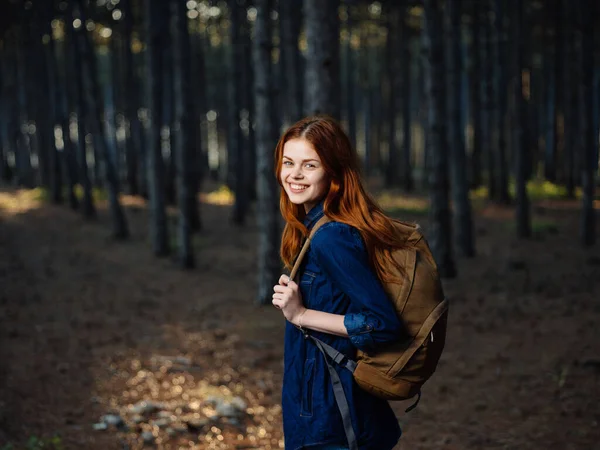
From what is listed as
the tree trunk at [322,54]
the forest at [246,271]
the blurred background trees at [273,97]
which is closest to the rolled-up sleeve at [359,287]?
the forest at [246,271]

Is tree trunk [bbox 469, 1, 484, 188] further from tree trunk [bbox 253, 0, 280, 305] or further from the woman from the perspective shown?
the woman

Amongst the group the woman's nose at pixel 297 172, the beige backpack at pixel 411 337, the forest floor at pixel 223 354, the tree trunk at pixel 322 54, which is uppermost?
the tree trunk at pixel 322 54

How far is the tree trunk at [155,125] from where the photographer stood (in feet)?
46.4

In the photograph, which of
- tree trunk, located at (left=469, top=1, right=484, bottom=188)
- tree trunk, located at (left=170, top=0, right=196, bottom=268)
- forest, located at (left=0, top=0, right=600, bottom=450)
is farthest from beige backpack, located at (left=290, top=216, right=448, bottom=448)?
tree trunk, located at (left=469, top=1, right=484, bottom=188)

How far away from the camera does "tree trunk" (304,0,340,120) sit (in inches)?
312

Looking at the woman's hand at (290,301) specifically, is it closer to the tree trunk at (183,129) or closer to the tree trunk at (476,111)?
the tree trunk at (183,129)

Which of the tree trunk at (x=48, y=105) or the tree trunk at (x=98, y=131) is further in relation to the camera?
the tree trunk at (x=48, y=105)

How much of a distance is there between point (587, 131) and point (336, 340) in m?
12.8

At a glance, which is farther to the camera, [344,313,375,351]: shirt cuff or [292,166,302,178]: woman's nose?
[292,166,302,178]: woman's nose

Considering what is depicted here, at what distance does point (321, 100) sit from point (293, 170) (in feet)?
18.0

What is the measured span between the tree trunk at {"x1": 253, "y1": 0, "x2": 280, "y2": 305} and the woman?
7.82m

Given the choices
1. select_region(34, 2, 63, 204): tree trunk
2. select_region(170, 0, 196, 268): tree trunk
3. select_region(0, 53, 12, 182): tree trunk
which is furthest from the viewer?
select_region(0, 53, 12, 182): tree trunk

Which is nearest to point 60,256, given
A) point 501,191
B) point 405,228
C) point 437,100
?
point 437,100

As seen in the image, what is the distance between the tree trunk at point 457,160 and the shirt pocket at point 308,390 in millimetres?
10763
